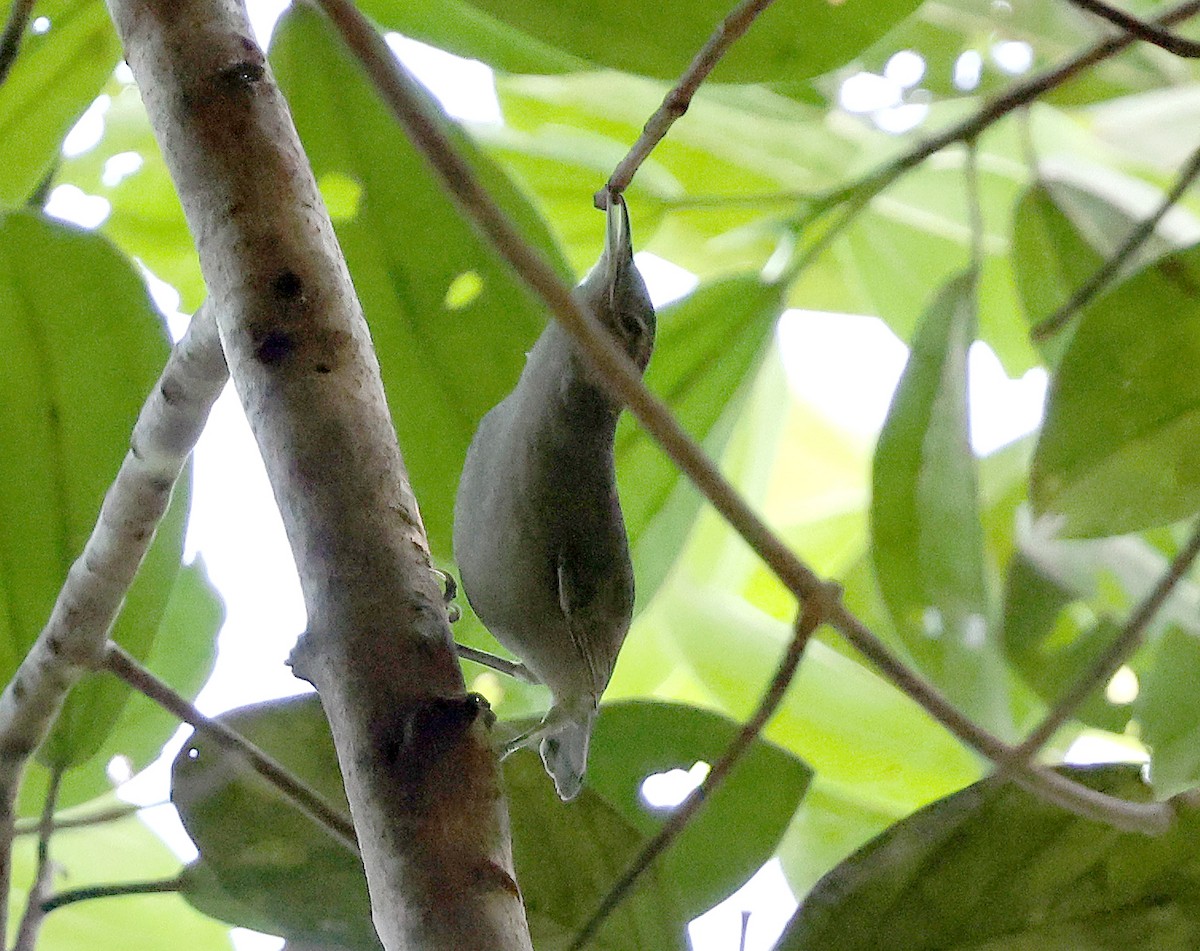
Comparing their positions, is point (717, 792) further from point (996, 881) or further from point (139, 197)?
point (139, 197)

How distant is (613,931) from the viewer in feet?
1.52

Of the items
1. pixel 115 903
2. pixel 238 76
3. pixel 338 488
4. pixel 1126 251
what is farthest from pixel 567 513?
pixel 115 903

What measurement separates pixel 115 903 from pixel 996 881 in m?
0.48

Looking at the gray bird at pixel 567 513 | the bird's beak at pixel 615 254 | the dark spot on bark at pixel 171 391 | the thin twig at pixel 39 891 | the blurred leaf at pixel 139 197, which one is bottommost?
the thin twig at pixel 39 891

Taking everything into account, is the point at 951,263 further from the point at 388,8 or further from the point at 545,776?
the point at 545,776

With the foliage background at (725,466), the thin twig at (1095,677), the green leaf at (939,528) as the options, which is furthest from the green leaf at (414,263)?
the thin twig at (1095,677)

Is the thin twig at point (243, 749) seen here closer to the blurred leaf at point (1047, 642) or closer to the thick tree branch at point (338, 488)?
the thick tree branch at point (338, 488)

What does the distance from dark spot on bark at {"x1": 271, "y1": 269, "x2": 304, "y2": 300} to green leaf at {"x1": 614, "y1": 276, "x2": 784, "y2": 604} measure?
1.04 ft

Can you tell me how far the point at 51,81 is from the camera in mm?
630

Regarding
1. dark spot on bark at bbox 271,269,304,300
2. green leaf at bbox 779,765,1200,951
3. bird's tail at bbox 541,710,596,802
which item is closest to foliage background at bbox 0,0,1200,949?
green leaf at bbox 779,765,1200,951

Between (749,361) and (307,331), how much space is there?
1.30ft

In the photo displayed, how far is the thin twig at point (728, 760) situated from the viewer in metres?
0.30

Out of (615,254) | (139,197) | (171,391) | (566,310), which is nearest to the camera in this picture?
(566,310)

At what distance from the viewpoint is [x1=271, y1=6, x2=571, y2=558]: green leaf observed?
59 centimetres
